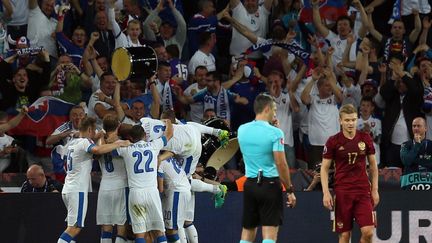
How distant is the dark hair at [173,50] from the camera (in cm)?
2165

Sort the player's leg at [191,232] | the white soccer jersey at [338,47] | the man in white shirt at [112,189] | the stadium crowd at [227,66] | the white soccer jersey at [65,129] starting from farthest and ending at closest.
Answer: the white soccer jersey at [338,47]
the stadium crowd at [227,66]
the white soccer jersey at [65,129]
the player's leg at [191,232]
the man in white shirt at [112,189]

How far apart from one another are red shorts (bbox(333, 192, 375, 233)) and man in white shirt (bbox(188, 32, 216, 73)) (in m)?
6.65

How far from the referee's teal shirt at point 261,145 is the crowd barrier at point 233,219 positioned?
12.2 ft

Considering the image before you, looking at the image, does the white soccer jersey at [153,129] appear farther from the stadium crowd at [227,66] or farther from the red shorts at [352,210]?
the red shorts at [352,210]

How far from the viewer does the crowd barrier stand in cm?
1823

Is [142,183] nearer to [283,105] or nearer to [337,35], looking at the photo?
[283,105]

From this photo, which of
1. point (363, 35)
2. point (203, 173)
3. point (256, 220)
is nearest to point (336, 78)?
point (363, 35)

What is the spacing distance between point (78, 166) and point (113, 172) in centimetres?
50

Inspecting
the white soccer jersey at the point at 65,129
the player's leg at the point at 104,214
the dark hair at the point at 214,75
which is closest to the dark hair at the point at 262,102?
the player's leg at the point at 104,214

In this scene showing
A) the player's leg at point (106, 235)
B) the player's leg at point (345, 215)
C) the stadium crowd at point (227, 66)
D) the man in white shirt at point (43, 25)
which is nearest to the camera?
the player's leg at point (345, 215)

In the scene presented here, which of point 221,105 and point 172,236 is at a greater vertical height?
point 221,105

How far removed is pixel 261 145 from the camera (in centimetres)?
1479

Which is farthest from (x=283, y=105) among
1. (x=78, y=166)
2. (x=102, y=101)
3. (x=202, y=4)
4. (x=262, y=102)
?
(x=262, y=102)

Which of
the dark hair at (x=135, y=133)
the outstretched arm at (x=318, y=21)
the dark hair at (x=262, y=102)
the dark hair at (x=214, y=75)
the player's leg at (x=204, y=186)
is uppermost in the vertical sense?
the outstretched arm at (x=318, y=21)
